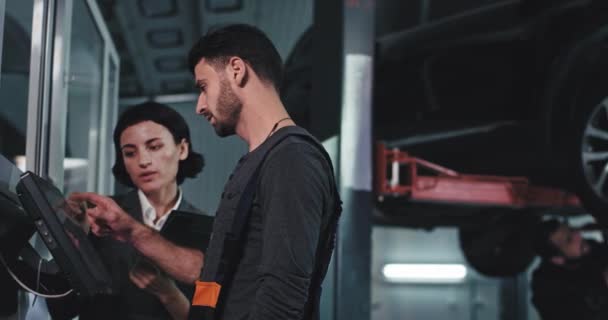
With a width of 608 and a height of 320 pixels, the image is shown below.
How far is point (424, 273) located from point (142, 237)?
5.01m

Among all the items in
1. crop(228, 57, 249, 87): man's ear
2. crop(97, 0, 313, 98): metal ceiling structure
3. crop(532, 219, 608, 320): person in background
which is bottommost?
crop(532, 219, 608, 320): person in background

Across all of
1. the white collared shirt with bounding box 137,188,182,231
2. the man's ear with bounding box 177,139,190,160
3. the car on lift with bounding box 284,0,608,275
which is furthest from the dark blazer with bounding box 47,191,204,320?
the car on lift with bounding box 284,0,608,275

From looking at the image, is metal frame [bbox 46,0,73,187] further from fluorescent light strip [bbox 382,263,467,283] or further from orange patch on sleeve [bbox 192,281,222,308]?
fluorescent light strip [bbox 382,263,467,283]

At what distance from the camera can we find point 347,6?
10.2 feet

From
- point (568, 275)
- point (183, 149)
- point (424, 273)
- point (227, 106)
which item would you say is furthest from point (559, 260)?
point (227, 106)

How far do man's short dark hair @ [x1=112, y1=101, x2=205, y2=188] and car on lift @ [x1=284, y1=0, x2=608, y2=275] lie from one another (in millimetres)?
1930

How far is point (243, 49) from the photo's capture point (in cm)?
136

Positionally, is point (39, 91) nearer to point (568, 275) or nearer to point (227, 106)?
point (227, 106)

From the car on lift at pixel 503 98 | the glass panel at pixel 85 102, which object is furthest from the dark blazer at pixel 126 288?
the car on lift at pixel 503 98

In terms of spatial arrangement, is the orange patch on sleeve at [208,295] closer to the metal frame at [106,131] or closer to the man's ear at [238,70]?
the man's ear at [238,70]

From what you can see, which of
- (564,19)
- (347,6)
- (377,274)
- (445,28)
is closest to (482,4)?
(445,28)

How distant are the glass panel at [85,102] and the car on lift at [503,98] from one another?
164cm

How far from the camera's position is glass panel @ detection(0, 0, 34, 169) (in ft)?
8.35

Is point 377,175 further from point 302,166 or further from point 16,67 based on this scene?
point 302,166
